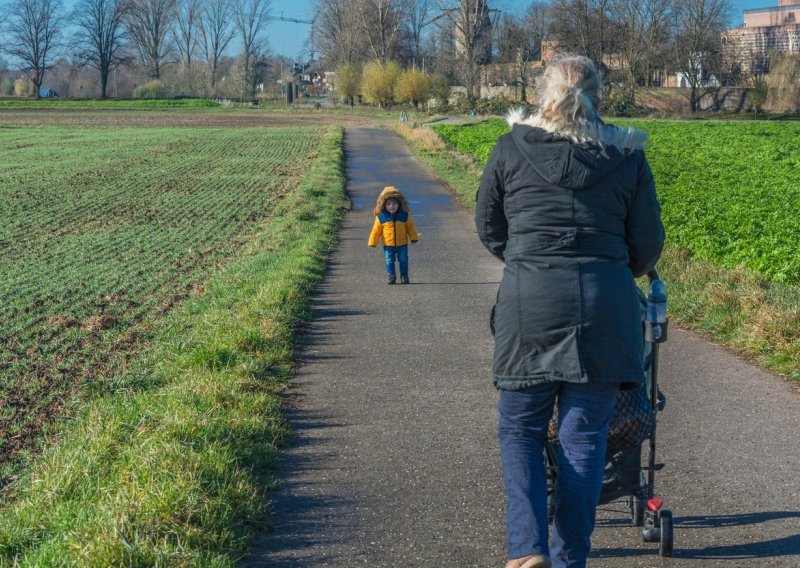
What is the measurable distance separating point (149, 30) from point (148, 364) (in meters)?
136

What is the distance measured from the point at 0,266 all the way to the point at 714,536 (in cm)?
1242

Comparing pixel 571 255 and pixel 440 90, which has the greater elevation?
pixel 440 90

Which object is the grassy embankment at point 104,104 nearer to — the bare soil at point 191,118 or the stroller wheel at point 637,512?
the bare soil at point 191,118

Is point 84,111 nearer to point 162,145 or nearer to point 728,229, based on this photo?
point 162,145

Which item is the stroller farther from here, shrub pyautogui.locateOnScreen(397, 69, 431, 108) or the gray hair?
shrub pyautogui.locateOnScreen(397, 69, 431, 108)

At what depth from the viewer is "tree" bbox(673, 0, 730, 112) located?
83688 millimetres

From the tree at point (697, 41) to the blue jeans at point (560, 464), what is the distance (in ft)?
268

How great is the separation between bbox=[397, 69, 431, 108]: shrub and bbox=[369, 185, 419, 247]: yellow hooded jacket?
7874 cm

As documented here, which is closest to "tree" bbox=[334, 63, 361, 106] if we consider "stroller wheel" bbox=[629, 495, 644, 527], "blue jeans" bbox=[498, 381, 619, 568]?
"stroller wheel" bbox=[629, 495, 644, 527]

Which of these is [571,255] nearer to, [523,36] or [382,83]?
[382,83]

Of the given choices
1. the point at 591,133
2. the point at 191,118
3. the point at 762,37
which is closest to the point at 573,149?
the point at 591,133

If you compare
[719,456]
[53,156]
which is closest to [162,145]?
[53,156]

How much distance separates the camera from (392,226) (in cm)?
1088

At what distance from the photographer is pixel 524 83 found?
8112 cm
